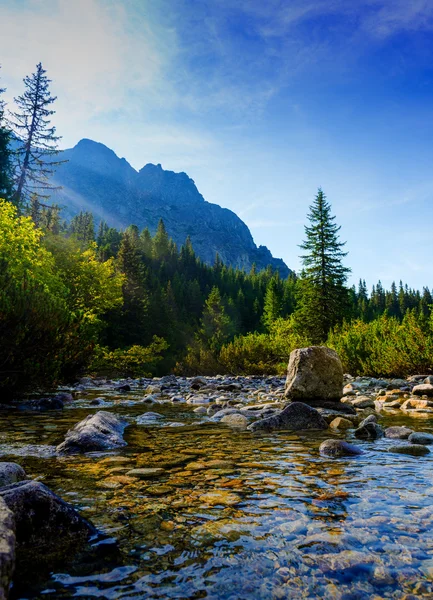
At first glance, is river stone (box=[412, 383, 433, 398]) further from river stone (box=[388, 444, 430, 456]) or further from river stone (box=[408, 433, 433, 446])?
river stone (box=[388, 444, 430, 456])

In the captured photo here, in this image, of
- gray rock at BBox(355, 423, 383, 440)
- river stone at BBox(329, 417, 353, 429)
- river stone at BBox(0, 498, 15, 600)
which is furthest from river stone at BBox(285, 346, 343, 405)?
river stone at BBox(0, 498, 15, 600)

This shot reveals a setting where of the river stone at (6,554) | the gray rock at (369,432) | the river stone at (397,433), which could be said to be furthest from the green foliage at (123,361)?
the river stone at (6,554)

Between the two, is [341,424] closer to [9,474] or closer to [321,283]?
[9,474]

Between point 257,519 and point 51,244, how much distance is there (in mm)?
32202

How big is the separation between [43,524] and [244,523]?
1214 millimetres

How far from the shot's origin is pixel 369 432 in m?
5.90

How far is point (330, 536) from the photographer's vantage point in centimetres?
238

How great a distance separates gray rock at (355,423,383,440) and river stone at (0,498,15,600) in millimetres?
5153

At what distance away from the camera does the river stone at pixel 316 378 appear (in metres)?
9.95

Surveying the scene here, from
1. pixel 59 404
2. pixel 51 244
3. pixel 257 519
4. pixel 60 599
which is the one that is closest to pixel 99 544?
pixel 60 599

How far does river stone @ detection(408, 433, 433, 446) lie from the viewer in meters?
5.31

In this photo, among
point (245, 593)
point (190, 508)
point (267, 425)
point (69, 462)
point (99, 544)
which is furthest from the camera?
point (267, 425)

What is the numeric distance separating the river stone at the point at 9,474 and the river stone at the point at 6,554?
1472mm

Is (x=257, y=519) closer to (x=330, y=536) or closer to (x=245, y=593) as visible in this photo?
(x=330, y=536)
